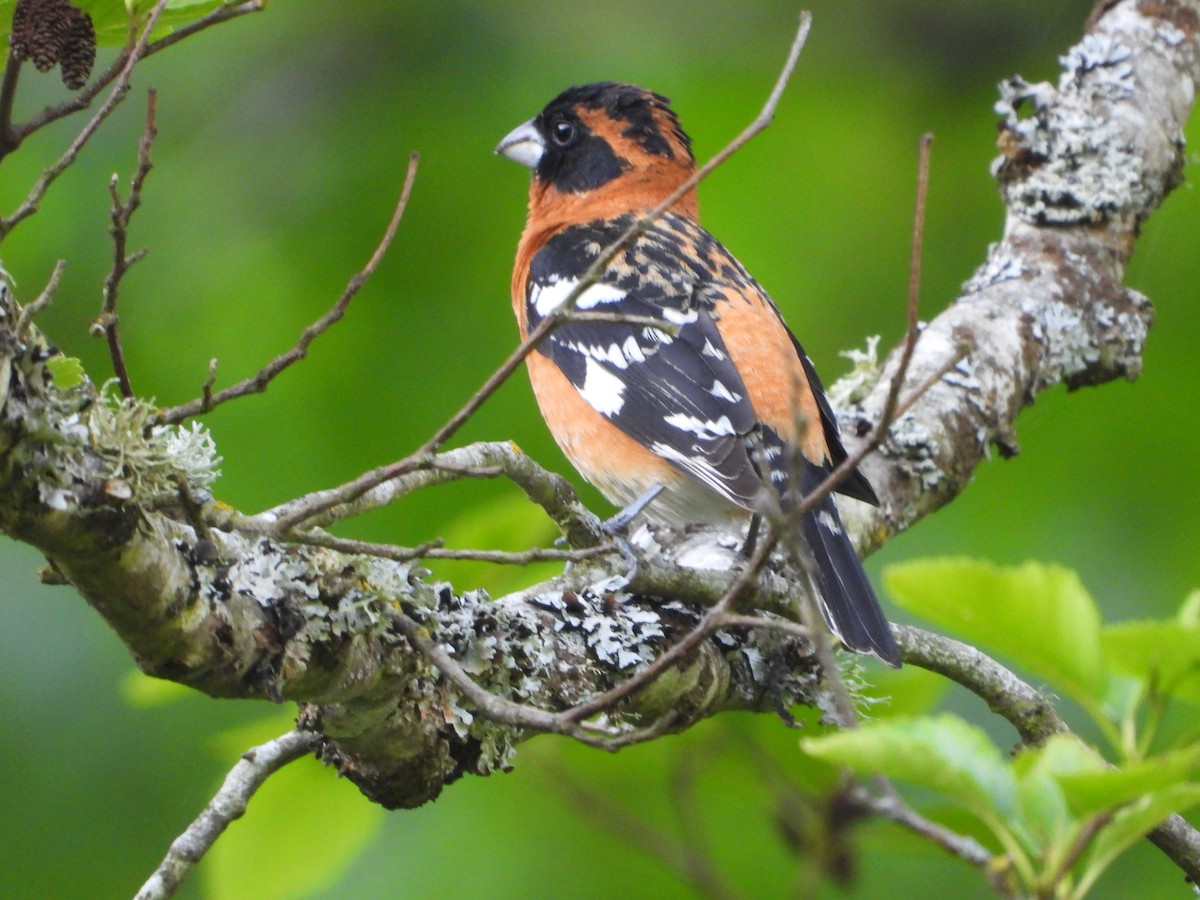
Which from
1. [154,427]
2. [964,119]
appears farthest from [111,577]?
[964,119]

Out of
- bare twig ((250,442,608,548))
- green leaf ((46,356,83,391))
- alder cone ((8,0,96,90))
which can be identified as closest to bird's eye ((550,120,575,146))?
bare twig ((250,442,608,548))

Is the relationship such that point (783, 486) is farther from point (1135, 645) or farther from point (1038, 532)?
point (1135, 645)

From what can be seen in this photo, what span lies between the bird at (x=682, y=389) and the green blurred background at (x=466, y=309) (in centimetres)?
33

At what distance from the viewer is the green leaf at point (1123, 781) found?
2.99 feet

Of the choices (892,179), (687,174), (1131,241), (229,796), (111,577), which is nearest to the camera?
(111,577)

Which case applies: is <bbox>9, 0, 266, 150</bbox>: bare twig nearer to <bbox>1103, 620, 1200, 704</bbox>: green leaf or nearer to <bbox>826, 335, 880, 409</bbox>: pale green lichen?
<bbox>1103, 620, 1200, 704</bbox>: green leaf

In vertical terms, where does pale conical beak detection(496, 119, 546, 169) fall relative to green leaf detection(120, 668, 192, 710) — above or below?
above

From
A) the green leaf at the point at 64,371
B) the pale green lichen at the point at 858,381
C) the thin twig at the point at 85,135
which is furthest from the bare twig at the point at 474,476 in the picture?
the pale green lichen at the point at 858,381

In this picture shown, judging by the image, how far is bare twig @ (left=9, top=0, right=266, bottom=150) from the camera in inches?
54.7

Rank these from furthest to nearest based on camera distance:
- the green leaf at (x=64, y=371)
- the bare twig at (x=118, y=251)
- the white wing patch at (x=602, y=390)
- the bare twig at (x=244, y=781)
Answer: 1. the white wing patch at (x=602, y=390)
2. the bare twig at (x=244, y=781)
3. the bare twig at (x=118, y=251)
4. the green leaf at (x=64, y=371)

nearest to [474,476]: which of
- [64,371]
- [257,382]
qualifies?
[257,382]

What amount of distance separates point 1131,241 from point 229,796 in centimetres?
285

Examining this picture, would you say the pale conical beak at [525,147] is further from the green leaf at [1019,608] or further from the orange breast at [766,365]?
the green leaf at [1019,608]

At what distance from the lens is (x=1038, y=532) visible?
362 cm
